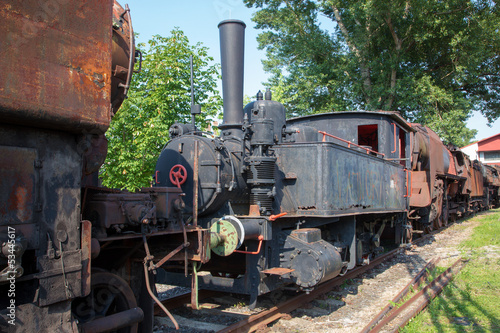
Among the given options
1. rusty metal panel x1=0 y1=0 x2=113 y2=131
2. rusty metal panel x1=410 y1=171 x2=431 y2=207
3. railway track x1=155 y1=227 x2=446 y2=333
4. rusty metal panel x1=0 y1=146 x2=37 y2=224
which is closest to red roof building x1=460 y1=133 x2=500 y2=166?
rusty metal panel x1=410 y1=171 x2=431 y2=207

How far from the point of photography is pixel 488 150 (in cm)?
5222

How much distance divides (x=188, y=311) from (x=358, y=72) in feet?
59.3

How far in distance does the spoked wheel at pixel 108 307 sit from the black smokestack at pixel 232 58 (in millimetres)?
3089

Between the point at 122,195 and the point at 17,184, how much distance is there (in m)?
0.93

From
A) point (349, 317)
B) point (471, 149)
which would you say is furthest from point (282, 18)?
point (471, 149)

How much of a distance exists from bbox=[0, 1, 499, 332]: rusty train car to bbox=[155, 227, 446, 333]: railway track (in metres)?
0.29

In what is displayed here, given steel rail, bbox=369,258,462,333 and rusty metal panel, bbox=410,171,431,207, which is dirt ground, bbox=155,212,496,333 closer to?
steel rail, bbox=369,258,462,333

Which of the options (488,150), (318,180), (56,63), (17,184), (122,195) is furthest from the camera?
(488,150)

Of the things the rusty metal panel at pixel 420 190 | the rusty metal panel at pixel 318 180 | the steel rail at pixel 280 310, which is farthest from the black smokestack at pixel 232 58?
the rusty metal panel at pixel 420 190

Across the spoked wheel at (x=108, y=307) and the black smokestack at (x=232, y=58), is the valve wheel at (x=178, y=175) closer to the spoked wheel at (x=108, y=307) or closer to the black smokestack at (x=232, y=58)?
the black smokestack at (x=232, y=58)

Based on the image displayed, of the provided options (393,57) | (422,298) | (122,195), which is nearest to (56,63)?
(122,195)

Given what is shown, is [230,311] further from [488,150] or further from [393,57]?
[488,150]

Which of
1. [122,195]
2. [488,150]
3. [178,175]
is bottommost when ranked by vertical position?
[122,195]

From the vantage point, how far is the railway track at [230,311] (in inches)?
196
